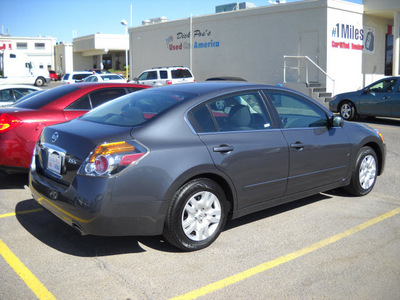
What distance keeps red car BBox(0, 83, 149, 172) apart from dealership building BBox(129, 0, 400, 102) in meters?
14.7

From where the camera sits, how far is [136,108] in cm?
467

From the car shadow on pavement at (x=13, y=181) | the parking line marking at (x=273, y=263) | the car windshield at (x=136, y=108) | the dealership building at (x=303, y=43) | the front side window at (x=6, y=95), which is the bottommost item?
the parking line marking at (x=273, y=263)

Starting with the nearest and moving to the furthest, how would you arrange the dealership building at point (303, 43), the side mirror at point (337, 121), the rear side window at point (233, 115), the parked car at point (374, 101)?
1. the rear side window at point (233, 115)
2. the side mirror at point (337, 121)
3. the parked car at point (374, 101)
4. the dealership building at point (303, 43)

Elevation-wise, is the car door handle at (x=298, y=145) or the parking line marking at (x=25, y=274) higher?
the car door handle at (x=298, y=145)

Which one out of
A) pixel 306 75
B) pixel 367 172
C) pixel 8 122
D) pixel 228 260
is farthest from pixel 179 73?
pixel 228 260

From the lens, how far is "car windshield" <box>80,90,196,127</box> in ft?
14.4

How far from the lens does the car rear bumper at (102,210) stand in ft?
12.2

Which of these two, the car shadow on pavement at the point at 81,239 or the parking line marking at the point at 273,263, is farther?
the car shadow on pavement at the point at 81,239

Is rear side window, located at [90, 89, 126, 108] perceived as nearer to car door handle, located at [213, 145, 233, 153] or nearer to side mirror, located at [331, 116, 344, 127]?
car door handle, located at [213, 145, 233, 153]

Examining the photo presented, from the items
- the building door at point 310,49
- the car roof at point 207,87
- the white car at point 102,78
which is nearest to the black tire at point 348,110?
the building door at point 310,49

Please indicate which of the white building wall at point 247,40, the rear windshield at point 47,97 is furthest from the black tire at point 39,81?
the rear windshield at point 47,97

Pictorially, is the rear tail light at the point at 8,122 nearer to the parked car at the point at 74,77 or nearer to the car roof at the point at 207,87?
the car roof at the point at 207,87

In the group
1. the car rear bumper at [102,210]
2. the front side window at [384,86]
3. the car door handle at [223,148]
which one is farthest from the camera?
the front side window at [384,86]

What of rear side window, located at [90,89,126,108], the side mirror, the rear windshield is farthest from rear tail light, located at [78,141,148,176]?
rear side window, located at [90,89,126,108]
